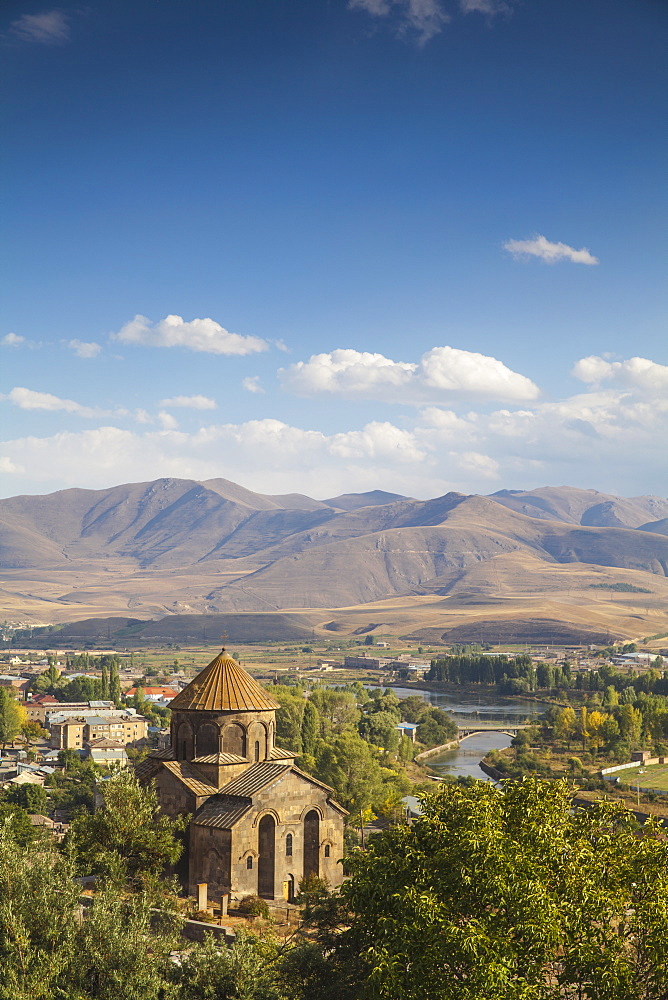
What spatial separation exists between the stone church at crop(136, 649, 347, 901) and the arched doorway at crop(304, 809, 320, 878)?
1.2 inches

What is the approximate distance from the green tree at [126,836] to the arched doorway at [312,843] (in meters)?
4.68

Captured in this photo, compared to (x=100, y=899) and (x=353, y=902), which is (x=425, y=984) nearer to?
(x=353, y=902)

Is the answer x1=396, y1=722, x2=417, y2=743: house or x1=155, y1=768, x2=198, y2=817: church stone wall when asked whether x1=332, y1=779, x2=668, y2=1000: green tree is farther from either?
x1=396, y1=722, x2=417, y2=743: house

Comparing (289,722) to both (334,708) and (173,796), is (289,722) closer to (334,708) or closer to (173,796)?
(334,708)

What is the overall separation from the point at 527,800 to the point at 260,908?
13477 millimetres

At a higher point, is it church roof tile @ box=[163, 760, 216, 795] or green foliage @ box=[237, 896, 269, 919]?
church roof tile @ box=[163, 760, 216, 795]

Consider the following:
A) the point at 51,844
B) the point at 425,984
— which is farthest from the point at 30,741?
the point at 425,984

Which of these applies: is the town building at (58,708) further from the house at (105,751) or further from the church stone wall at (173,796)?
the church stone wall at (173,796)

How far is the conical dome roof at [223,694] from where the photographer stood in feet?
109

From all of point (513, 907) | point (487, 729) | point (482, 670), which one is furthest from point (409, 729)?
point (513, 907)

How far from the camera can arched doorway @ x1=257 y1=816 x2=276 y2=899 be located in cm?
3073

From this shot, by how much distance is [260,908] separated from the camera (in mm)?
29062

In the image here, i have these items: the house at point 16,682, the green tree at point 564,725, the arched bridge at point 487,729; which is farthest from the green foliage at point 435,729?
the house at point 16,682

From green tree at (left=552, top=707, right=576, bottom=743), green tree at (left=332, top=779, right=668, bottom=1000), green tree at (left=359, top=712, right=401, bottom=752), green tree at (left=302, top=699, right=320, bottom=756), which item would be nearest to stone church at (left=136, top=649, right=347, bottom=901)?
green tree at (left=332, top=779, right=668, bottom=1000)
